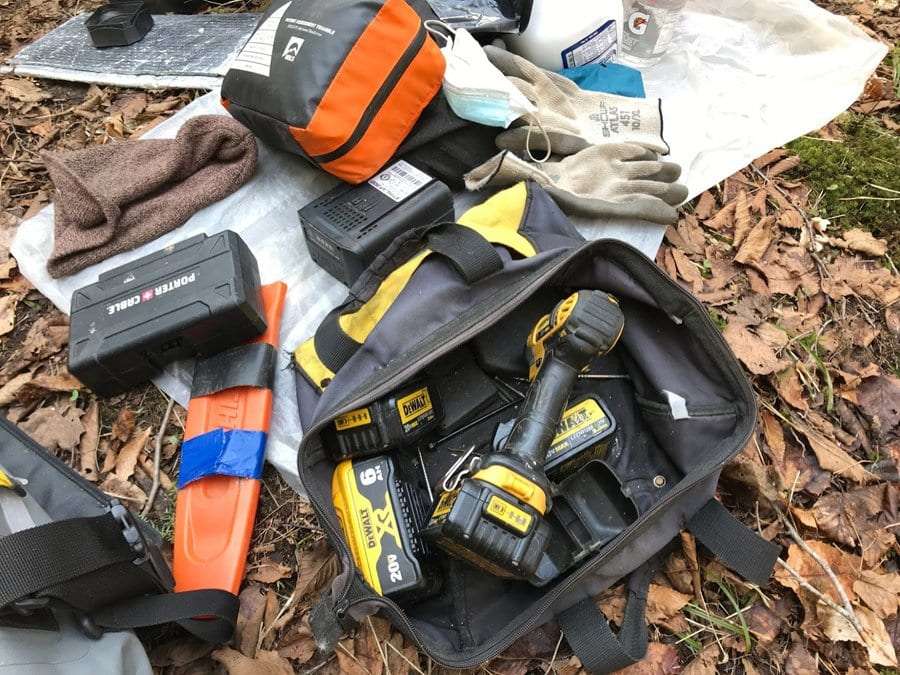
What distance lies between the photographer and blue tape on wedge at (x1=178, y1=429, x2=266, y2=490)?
5.92ft

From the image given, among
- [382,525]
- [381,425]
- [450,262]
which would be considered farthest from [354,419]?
[450,262]

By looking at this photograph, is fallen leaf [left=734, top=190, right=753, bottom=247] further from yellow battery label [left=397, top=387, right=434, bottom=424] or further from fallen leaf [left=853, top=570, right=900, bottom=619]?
yellow battery label [left=397, top=387, right=434, bottom=424]

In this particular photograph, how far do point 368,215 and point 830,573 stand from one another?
1668 millimetres

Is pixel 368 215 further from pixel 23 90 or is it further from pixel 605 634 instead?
pixel 23 90

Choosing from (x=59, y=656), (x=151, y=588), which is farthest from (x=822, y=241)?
(x=59, y=656)

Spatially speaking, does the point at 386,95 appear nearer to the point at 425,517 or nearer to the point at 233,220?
the point at 233,220

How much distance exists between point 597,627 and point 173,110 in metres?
2.61

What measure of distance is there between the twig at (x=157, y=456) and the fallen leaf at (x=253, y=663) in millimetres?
486

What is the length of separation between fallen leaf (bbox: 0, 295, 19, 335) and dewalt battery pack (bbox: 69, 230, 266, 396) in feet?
1.22

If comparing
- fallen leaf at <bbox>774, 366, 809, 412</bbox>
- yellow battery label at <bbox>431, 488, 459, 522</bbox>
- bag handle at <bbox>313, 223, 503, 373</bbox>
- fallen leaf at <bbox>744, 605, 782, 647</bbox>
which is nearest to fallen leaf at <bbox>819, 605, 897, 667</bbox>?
fallen leaf at <bbox>744, 605, 782, 647</bbox>

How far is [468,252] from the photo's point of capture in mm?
1695

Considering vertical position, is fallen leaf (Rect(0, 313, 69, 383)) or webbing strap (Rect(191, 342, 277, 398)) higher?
webbing strap (Rect(191, 342, 277, 398))

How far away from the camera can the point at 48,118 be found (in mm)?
2797

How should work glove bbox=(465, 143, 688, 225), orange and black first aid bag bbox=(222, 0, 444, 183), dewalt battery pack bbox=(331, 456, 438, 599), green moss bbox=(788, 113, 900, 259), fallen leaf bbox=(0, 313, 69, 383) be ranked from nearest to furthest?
dewalt battery pack bbox=(331, 456, 438, 599) < orange and black first aid bag bbox=(222, 0, 444, 183) < fallen leaf bbox=(0, 313, 69, 383) < work glove bbox=(465, 143, 688, 225) < green moss bbox=(788, 113, 900, 259)
